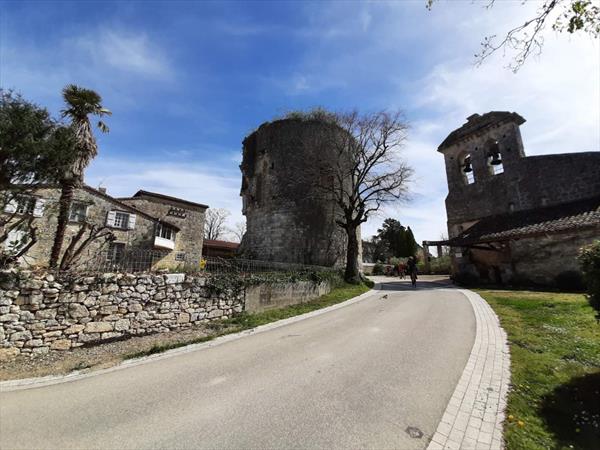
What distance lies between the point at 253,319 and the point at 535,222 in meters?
17.4

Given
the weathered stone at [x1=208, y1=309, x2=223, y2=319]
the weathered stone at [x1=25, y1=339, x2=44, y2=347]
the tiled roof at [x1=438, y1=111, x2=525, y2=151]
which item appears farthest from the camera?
the tiled roof at [x1=438, y1=111, x2=525, y2=151]

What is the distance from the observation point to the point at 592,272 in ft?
13.8

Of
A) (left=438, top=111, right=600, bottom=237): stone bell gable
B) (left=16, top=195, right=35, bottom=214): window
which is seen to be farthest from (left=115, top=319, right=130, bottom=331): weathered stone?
(left=438, top=111, right=600, bottom=237): stone bell gable

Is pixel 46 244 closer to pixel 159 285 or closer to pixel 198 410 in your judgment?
pixel 159 285

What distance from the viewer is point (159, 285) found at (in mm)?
7977

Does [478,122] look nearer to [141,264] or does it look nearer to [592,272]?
[592,272]

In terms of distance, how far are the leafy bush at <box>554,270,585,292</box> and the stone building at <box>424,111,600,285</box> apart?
2.5 inches

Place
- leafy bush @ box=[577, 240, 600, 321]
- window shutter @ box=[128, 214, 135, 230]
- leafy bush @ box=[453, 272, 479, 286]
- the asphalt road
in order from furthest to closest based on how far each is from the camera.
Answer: window shutter @ box=[128, 214, 135, 230], leafy bush @ box=[453, 272, 479, 286], leafy bush @ box=[577, 240, 600, 321], the asphalt road

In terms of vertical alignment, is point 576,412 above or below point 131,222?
below

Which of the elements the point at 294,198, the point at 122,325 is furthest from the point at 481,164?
the point at 122,325

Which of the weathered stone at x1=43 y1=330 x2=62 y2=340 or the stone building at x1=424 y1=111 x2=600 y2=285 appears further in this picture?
the stone building at x1=424 y1=111 x2=600 y2=285

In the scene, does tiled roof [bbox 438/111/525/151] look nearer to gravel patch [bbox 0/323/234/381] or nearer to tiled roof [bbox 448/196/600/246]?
tiled roof [bbox 448/196/600/246]

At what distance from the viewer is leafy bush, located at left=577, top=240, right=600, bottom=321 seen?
13.6 feet

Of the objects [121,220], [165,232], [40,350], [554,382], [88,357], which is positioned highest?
[121,220]
